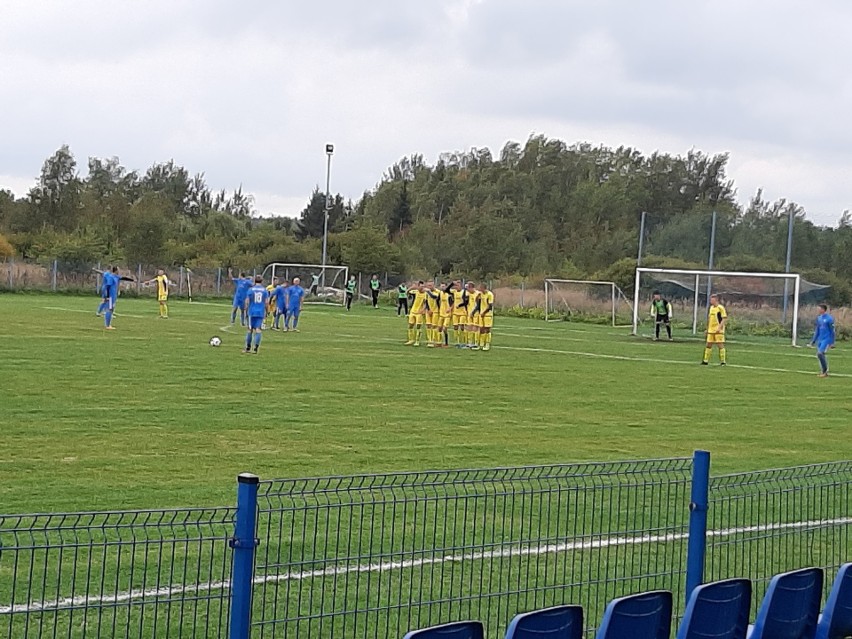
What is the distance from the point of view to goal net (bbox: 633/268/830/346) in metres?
43.9

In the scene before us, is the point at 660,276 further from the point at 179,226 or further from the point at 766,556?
the point at 179,226

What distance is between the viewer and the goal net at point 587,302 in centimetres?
5709

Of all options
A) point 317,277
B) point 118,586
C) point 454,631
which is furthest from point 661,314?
point 454,631

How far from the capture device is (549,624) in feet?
15.1

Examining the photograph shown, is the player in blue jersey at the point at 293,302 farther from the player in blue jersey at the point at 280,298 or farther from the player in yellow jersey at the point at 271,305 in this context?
the player in yellow jersey at the point at 271,305

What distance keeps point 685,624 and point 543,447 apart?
31.9 ft

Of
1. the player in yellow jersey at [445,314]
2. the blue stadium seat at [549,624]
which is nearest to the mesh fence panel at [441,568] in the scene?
the blue stadium seat at [549,624]

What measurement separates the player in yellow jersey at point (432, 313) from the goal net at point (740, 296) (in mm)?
12196

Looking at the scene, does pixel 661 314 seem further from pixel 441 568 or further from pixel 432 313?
pixel 441 568

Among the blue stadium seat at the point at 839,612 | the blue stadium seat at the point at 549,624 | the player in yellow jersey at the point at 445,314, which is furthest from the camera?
the player in yellow jersey at the point at 445,314

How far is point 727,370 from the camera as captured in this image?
28.9 meters

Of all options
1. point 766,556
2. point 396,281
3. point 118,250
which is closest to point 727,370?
point 766,556

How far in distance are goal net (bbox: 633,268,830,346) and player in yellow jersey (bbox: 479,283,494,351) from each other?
12852 mm

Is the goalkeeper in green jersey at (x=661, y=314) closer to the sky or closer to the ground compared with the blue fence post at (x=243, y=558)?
closer to the sky
